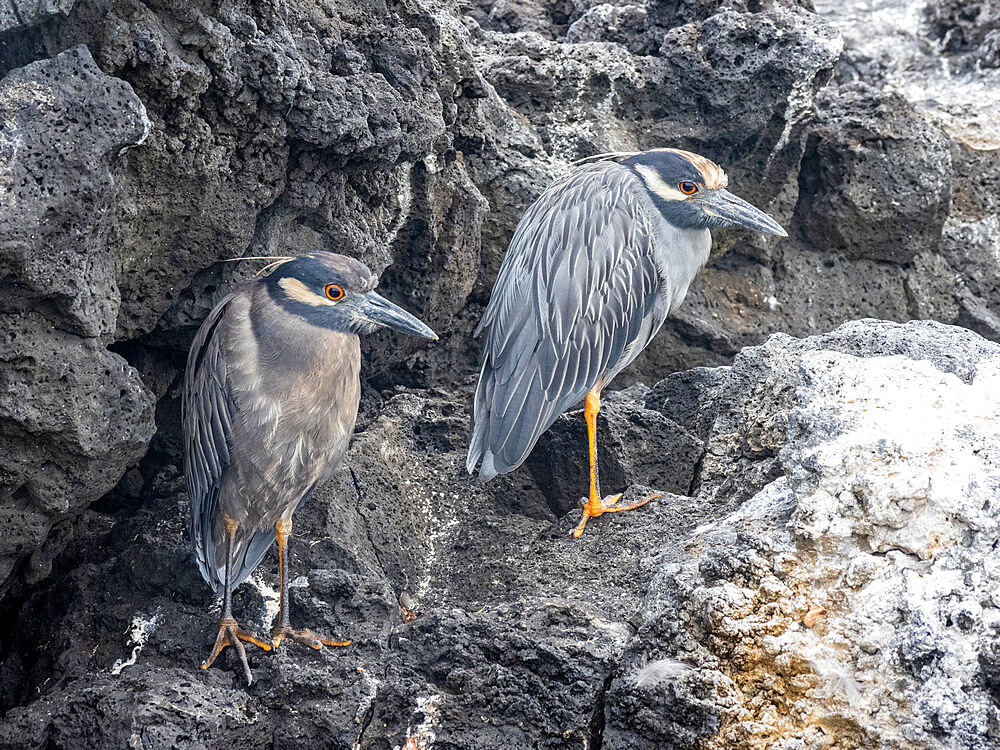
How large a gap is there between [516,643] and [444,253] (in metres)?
1.77

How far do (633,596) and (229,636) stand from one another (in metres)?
1.14

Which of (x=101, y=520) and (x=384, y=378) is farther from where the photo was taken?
(x=384, y=378)

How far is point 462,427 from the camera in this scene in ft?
12.4

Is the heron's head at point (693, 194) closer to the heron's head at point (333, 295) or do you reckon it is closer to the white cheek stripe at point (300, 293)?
the heron's head at point (333, 295)

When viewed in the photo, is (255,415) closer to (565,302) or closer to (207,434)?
(207,434)

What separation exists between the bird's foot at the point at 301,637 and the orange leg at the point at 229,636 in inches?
2.1

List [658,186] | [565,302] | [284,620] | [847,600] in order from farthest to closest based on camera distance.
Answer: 1. [658,186]
2. [565,302]
3. [284,620]
4. [847,600]

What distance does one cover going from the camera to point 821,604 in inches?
83.6

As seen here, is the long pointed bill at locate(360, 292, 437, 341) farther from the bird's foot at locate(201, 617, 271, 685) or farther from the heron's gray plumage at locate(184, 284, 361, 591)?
the bird's foot at locate(201, 617, 271, 685)

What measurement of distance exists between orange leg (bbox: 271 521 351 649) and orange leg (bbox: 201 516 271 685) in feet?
0.22

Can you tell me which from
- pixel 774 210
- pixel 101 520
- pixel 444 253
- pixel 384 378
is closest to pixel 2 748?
pixel 101 520

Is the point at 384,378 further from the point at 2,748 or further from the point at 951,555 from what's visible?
the point at 951,555

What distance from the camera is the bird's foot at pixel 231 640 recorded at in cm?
267

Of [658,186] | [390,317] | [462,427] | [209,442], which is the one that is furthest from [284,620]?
[658,186]
